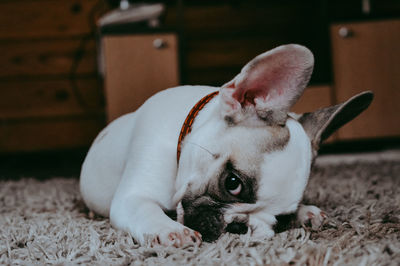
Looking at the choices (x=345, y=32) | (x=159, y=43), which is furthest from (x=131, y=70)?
(x=345, y=32)

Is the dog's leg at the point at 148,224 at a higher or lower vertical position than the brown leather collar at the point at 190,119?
lower

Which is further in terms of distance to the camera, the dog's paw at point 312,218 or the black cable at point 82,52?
the black cable at point 82,52

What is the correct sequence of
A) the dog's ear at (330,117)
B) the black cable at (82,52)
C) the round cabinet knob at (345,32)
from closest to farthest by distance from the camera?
the dog's ear at (330,117) < the round cabinet knob at (345,32) < the black cable at (82,52)

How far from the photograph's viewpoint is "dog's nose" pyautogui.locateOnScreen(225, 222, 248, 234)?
0.93 metres

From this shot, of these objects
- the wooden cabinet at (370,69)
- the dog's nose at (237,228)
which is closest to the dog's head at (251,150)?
the dog's nose at (237,228)

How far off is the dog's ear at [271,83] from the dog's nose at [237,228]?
235mm

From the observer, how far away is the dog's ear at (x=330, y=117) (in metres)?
1.02

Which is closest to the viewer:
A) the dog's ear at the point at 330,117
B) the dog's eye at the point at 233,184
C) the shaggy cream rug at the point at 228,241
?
the shaggy cream rug at the point at 228,241

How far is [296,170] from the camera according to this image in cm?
93

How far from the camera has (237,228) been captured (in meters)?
0.93

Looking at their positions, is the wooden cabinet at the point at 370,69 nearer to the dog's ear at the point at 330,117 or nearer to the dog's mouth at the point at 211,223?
the dog's ear at the point at 330,117

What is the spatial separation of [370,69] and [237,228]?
2321mm

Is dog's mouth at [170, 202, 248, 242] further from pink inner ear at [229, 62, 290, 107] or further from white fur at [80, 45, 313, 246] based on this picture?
pink inner ear at [229, 62, 290, 107]

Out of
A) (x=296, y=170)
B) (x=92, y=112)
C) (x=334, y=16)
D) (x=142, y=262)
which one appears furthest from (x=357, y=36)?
(x=142, y=262)
